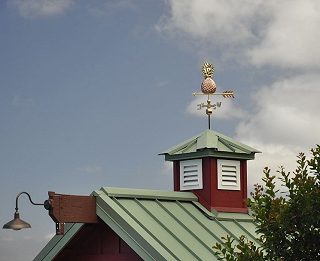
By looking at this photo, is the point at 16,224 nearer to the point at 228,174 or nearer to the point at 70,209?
the point at 70,209

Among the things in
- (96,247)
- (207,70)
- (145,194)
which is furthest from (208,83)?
(96,247)

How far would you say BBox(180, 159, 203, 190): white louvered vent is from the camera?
1969cm

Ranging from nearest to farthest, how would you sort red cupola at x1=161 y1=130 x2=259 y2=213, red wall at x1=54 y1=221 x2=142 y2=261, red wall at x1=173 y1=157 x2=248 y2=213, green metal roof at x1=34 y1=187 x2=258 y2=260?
green metal roof at x1=34 y1=187 x2=258 y2=260
red wall at x1=54 y1=221 x2=142 y2=261
red wall at x1=173 y1=157 x2=248 y2=213
red cupola at x1=161 y1=130 x2=259 y2=213

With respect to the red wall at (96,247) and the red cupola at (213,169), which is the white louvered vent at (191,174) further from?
the red wall at (96,247)

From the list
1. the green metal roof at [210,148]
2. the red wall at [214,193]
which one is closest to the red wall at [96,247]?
the red wall at [214,193]

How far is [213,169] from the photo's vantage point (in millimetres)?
19594

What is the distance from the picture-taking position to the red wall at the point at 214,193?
19.2m

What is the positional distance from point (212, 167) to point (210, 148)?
49 cm

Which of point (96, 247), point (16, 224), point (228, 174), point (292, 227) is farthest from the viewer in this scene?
point (228, 174)

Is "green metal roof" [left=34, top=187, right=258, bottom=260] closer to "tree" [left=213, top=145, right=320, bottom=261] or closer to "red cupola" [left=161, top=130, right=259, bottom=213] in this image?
"red cupola" [left=161, top=130, right=259, bottom=213]

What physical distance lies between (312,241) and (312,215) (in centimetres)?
40

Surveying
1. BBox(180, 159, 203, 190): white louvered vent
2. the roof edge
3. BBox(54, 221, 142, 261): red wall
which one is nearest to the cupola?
BBox(180, 159, 203, 190): white louvered vent

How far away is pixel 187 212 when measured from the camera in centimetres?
1812

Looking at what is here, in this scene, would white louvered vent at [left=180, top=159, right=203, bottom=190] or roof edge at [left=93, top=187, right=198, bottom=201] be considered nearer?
roof edge at [left=93, top=187, right=198, bottom=201]
